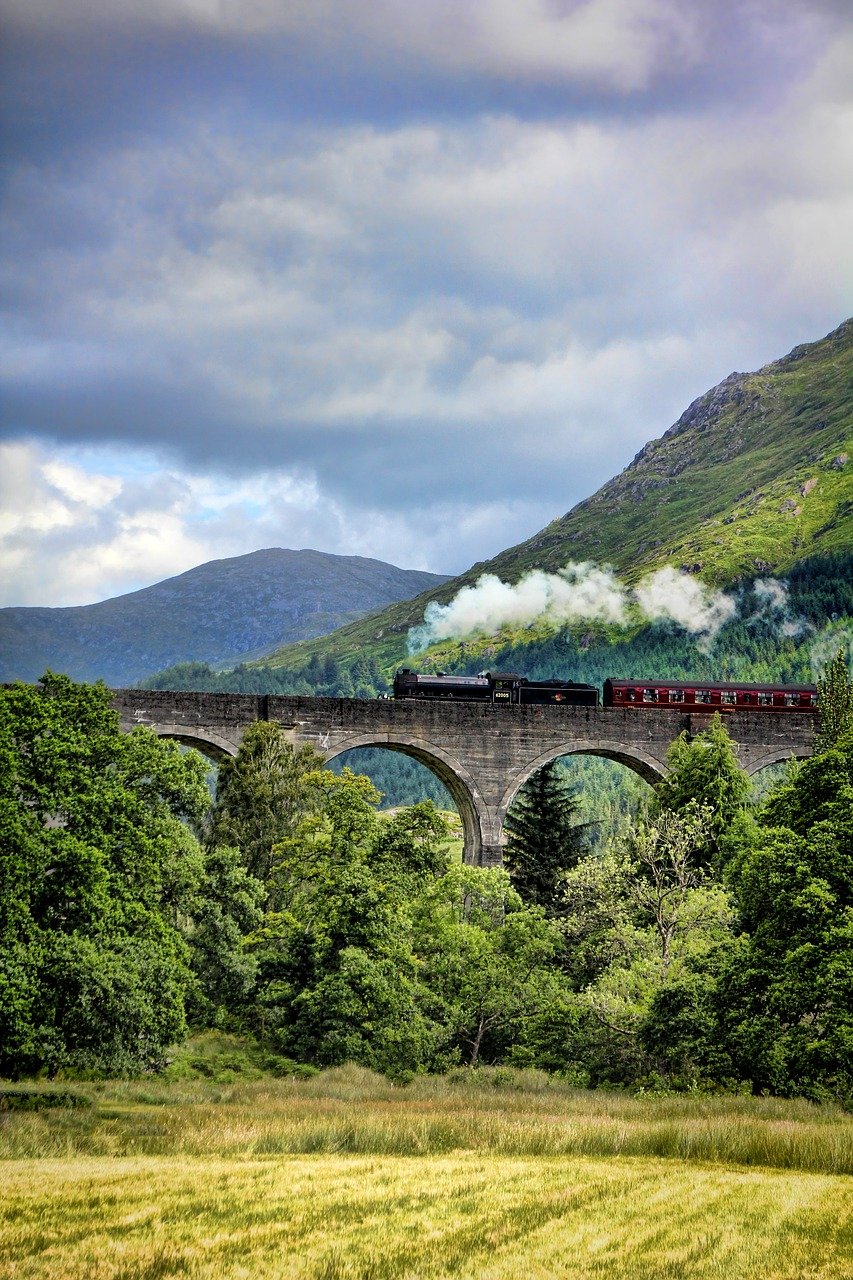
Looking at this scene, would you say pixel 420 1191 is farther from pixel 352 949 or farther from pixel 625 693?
pixel 625 693

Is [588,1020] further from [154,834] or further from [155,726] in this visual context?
[155,726]

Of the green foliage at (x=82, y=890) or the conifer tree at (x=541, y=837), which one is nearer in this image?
the green foliage at (x=82, y=890)

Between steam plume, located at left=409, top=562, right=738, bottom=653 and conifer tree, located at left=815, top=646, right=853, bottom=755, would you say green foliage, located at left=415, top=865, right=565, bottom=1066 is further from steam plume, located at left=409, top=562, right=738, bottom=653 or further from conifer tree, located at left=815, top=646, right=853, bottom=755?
steam plume, located at left=409, top=562, right=738, bottom=653

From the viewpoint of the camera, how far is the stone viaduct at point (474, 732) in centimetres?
4044

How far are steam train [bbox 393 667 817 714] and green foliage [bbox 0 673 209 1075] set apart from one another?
24916 mm

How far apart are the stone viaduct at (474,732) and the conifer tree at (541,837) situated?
2.65 ft

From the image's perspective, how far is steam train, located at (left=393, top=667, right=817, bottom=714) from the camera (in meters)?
47.7

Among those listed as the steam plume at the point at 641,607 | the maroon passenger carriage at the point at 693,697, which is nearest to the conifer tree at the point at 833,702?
the maroon passenger carriage at the point at 693,697

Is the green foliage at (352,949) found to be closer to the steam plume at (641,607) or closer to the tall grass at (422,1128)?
the tall grass at (422,1128)

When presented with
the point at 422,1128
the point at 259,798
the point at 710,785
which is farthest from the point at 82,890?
the point at 710,785

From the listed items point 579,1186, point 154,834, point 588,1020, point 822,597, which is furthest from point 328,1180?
point 822,597

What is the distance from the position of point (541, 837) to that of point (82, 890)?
25517mm

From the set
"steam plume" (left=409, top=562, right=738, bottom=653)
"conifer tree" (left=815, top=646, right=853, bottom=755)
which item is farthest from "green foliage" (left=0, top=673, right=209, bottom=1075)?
"steam plume" (left=409, top=562, right=738, bottom=653)

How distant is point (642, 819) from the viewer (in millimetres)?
39594
